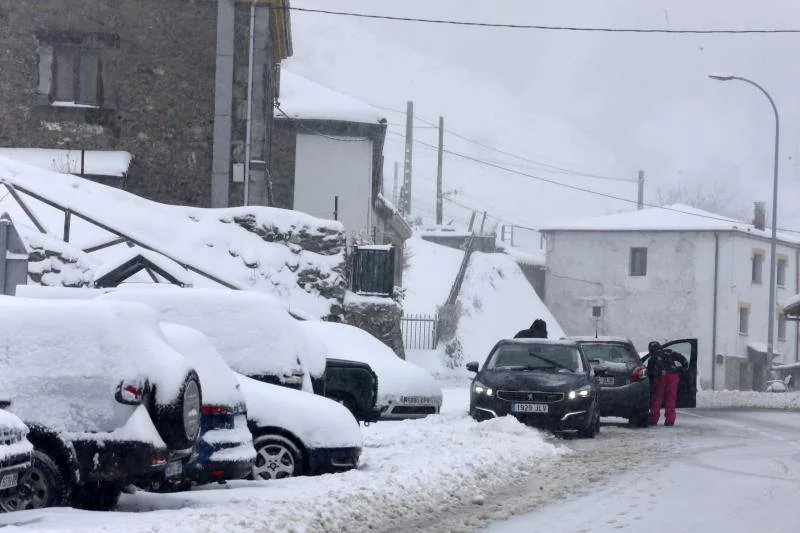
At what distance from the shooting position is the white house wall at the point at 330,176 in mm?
42344

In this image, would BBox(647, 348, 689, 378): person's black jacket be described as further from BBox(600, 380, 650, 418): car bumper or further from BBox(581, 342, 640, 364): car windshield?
BBox(600, 380, 650, 418): car bumper

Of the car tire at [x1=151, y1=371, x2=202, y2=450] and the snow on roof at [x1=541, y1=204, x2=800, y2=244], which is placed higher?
the snow on roof at [x1=541, y1=204, x2=800, y2=244]

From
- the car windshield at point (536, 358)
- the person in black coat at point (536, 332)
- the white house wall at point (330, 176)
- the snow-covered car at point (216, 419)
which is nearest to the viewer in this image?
the snow-covered car at point (216, 419)

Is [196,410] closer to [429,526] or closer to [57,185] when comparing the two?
[429,526]

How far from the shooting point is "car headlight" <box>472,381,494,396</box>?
63.9 ft

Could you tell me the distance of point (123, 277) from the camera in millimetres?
20922

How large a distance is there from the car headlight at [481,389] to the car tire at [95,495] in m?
10.0

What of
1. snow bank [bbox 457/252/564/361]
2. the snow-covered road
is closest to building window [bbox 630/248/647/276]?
snow bank [bbox 457/252/564/361]

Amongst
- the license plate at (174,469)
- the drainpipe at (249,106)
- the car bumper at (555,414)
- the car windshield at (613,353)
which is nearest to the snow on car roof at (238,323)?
the license plate at (174,469)

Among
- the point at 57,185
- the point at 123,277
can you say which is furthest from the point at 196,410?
the point at 57,185

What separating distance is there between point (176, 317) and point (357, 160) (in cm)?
2964

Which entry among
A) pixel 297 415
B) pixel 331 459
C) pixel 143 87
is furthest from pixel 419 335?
pixel 297 415

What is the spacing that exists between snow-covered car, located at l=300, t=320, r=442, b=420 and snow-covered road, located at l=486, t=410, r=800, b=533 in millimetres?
3485

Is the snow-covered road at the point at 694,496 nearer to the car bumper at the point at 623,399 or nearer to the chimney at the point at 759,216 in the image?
the car bumper at the point at 623,399
